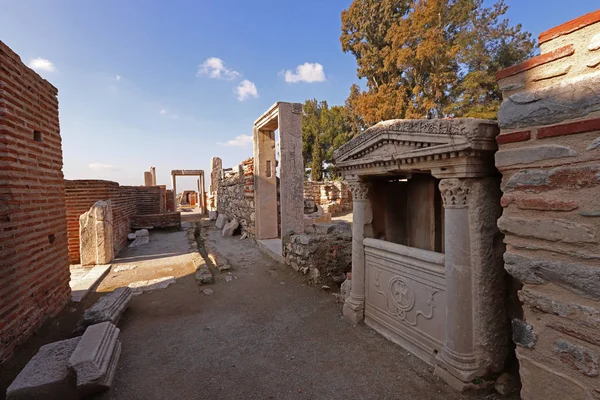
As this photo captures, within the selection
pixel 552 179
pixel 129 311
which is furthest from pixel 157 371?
pixel 552 179

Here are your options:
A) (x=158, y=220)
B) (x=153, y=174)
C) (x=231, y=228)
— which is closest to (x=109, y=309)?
(x=231, y=228)

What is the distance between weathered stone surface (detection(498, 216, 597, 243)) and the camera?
157cm

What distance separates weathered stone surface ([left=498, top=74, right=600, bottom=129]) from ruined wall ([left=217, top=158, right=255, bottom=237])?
6.82m

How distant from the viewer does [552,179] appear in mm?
1697

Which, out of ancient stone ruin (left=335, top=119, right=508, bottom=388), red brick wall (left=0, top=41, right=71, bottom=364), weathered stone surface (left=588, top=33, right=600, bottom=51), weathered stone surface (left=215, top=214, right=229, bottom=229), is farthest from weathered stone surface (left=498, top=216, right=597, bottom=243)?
weathered stone surface (left=215, top=214, right=229, bottom=229)

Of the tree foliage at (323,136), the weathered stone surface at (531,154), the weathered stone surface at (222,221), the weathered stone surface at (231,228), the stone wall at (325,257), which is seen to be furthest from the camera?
the tree foliage at (323,136)

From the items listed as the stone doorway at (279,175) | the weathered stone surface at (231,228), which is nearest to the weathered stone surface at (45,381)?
the stone doorway at (279,175)

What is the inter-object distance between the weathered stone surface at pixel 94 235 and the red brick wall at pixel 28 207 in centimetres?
236

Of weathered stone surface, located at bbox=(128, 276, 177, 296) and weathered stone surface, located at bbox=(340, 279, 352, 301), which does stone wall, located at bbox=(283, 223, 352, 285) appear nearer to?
weathered stone surface, located at bbox=(340, 279, 352, 301)

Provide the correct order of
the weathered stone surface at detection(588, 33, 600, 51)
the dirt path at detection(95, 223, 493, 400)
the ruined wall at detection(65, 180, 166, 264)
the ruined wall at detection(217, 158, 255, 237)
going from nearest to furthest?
the weathered stone surface at detection(588, 33, 600, 51) < the dirt path at detection(95, 223, 493, 400) < the ruined wall at detection(65, 180, 166, 264) < the ruined wall at detection(217, 158, 255, 237)

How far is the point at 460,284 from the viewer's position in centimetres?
229

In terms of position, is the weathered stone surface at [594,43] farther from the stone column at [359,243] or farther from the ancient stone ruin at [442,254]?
the stone column at [359,243]

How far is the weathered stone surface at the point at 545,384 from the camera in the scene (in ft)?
5.41

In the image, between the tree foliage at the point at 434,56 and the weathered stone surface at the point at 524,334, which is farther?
the tree foliage at the point at 434,56
